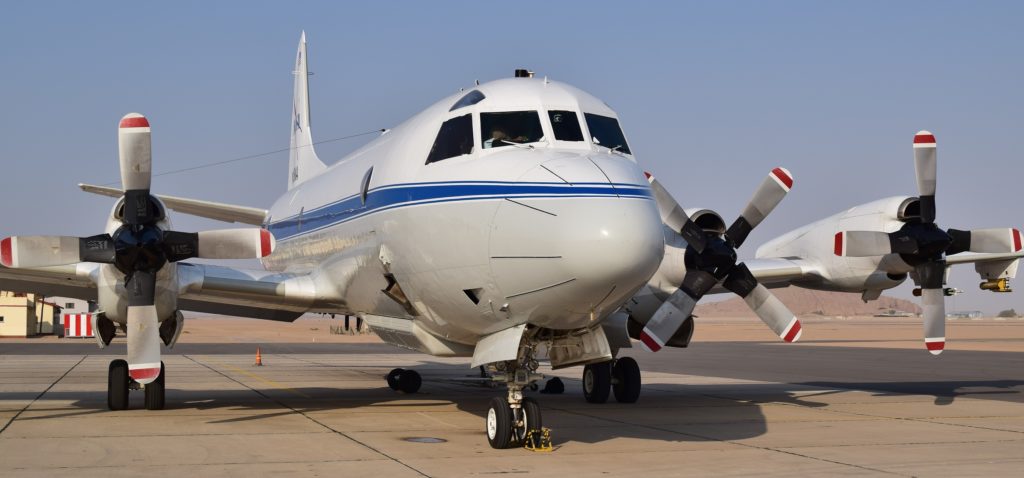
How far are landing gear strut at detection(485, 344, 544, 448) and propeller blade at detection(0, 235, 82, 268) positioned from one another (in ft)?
18.9

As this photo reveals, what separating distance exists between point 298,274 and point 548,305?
24.7 ft

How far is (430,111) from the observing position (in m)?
13.4

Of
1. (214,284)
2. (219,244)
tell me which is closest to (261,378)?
(214,284)

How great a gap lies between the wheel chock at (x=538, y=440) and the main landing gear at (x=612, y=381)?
19.4ft

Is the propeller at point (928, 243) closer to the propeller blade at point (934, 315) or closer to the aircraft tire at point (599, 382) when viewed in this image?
the propeller blade at point (934, 315)

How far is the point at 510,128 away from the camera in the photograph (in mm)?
11828

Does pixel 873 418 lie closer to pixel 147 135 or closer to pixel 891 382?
pixel 891 382

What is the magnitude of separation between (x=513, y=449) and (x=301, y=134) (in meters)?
17.3

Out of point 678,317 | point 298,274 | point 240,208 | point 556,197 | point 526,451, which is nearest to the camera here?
point 556,197

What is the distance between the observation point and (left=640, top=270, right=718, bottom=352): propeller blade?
1477 cm

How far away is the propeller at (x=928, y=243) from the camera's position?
16.2 m

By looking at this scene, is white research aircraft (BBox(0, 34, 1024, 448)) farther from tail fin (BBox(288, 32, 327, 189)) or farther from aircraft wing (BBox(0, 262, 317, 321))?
tail fin (BBox(288, 32, 327, 189))

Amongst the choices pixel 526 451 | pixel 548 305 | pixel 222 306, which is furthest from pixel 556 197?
pixel 222 306

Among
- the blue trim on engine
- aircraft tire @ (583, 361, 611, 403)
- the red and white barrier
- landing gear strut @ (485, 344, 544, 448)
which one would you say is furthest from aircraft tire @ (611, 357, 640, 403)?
the red and white barrier
